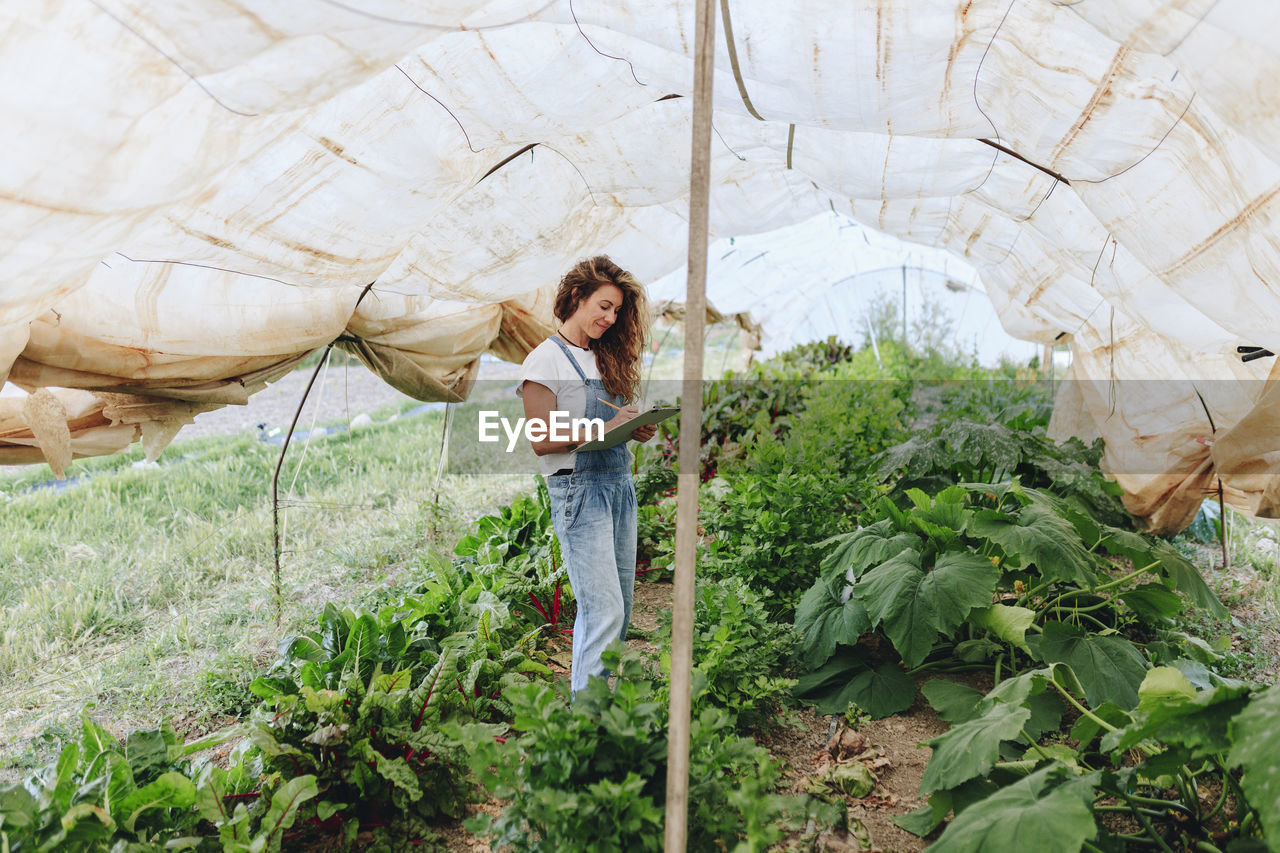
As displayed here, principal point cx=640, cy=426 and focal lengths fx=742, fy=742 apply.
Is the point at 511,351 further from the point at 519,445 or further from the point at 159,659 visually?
the point at 519,445

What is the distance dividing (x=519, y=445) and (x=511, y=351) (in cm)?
541

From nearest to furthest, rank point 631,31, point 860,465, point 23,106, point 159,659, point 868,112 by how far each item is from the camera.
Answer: point 23,106
point 631,31
point 868,112
point 159,659
point 860,465

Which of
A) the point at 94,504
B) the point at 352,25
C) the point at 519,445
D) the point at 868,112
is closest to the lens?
the point at 352,25

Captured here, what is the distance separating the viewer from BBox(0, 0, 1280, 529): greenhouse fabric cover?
1.46 m

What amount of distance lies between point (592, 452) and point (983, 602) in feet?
4.42

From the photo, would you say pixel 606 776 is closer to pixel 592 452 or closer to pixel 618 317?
pixel 592 452

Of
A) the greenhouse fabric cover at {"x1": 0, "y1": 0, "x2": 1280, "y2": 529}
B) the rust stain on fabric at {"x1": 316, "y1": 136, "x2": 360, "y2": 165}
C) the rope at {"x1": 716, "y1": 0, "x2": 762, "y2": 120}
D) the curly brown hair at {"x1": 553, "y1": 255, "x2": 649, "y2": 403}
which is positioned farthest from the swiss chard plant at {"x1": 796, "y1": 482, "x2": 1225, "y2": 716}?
the rust stain on fabric at {"x1": 316, "y1": 136, "x2": 360, "y2": 165}

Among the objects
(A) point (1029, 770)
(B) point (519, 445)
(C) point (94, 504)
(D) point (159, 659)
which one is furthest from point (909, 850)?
(B) point (519, 445)

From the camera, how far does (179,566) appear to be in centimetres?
529

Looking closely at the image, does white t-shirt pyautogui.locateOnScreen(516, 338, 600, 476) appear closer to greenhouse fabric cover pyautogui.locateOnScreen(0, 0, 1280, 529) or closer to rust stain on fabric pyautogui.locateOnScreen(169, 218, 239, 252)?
greenhouse fabric cover pyautogui.locateOnScreen(0, 0, 1280, 529)

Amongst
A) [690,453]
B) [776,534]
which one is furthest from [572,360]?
[776,534]

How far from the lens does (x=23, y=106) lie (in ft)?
4.42

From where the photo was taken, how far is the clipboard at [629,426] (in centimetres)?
209

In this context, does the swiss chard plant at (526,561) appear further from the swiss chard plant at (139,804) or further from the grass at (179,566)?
the swiss chard plant at (139,804)
